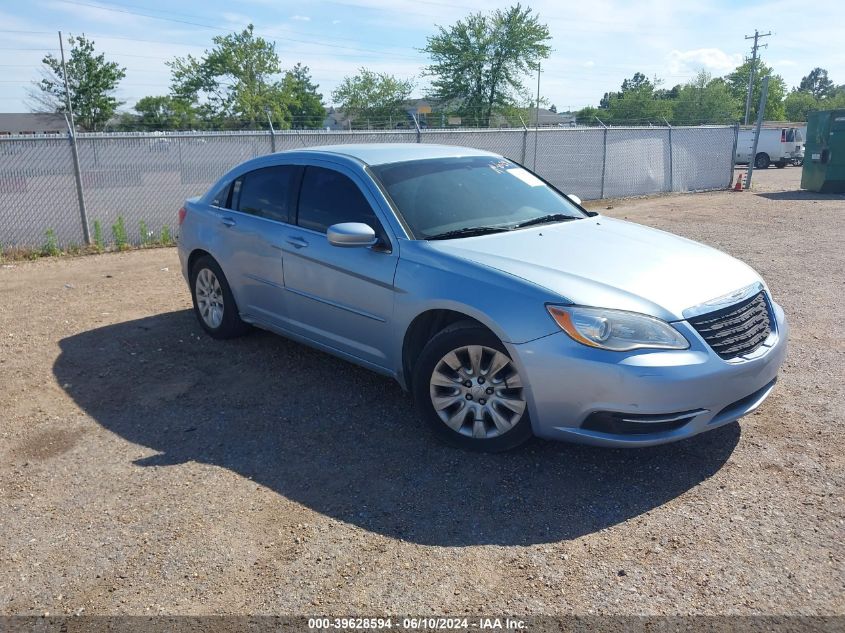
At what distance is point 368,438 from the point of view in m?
4.22

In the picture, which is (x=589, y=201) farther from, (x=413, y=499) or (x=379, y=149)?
(x=413, y=499)

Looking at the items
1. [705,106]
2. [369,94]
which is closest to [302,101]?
[369,94]

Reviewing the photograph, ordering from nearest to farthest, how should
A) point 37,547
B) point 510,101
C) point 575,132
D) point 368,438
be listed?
point 37,547
point 368,438
point 575,132
point 510,101

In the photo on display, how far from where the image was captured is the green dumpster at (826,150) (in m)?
17.8

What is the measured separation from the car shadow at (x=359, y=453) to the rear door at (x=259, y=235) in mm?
496

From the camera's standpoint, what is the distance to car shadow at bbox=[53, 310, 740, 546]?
11.1 ft

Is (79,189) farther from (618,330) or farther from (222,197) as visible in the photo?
(618,330)

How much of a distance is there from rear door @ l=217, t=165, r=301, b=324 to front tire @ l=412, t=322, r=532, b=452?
1649 mm

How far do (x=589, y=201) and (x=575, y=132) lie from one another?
1.67m

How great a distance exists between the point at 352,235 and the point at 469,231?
2.36 feet

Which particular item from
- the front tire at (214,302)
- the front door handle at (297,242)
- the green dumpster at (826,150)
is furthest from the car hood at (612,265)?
the green dumpster at (826,150)

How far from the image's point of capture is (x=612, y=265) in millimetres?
3955

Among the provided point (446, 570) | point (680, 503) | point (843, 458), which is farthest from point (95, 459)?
point (843, 458)

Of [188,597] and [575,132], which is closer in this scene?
[188,597]
